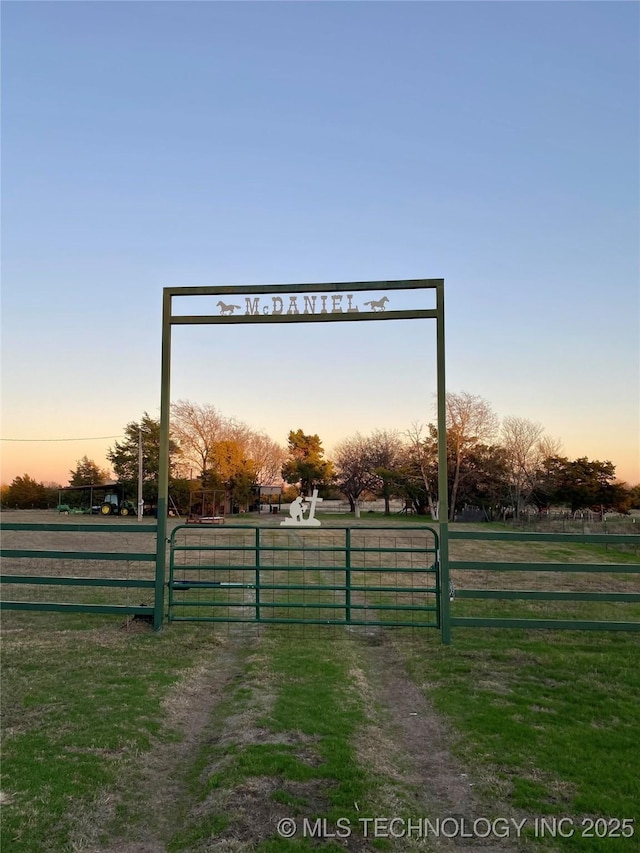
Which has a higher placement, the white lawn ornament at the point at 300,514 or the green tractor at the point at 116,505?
the white lawn ornament at the point at 300,514

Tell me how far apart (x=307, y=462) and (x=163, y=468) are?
4.37m

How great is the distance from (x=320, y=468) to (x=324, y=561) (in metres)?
6.90

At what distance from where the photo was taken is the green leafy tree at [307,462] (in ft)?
39.7

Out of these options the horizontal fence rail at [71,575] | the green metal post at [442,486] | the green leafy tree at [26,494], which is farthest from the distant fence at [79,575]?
the green leafy tree at [26,494]

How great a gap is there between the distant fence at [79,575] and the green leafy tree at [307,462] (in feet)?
10.7

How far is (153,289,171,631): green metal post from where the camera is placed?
830 centimetres

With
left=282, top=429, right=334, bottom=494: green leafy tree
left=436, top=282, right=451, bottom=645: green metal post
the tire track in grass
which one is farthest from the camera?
left=282, top=429, right=334, bottom=494: green leafy tree

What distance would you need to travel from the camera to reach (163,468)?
8461 mm

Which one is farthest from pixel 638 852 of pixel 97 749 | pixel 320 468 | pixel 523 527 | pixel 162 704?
pixel 523 527

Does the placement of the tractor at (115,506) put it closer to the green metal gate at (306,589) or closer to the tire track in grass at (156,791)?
the green metal gate at (306,589)

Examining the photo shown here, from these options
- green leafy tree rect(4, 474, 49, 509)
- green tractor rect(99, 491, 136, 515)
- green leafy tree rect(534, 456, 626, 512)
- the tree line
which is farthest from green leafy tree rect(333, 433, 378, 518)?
green leafy tree rect(4, 474, 49, 509)

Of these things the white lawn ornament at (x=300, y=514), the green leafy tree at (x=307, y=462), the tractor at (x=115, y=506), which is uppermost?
the green leafy tree at (x=307, y=462)

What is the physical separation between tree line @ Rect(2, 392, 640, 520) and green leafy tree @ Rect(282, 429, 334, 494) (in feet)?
0.07

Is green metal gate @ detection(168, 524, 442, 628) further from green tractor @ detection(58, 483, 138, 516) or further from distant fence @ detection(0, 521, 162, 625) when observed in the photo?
green tractor @ detection(58, 483, 138, 516)
